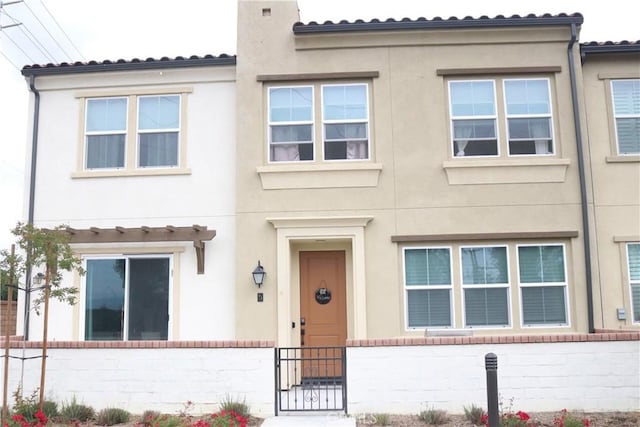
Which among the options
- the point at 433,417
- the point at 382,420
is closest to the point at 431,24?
the point at 433,417

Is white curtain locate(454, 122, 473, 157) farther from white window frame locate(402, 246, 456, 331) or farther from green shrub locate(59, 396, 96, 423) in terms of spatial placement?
green shrub locate(59, 396, 96, 423)

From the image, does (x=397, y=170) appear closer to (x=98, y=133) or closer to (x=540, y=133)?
(x=540, y=133)

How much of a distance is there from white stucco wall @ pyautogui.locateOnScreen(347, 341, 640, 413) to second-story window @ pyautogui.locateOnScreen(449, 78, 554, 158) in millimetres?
4246

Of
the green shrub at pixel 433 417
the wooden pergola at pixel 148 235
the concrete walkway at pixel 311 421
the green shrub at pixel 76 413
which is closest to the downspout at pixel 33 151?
the wooden pergola at pixel 148 235

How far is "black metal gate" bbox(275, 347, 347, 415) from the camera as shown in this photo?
33.5ft

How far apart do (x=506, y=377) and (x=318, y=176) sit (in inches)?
199

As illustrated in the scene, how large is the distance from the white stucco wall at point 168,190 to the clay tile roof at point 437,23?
2.06 m

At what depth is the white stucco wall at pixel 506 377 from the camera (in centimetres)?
998

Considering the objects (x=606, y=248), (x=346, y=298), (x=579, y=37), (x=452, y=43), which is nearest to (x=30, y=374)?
(x=346, y=298)

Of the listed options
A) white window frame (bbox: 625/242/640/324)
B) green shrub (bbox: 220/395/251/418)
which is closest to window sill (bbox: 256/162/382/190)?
green shrub (bbox: 220/395/251/418)

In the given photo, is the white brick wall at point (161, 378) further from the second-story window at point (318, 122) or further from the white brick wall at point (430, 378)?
the second-story window at point (318, 122)

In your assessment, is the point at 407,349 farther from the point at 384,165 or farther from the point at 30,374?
the point at 30,374

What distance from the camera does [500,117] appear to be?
12.9m

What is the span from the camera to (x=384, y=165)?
41.5 ft
